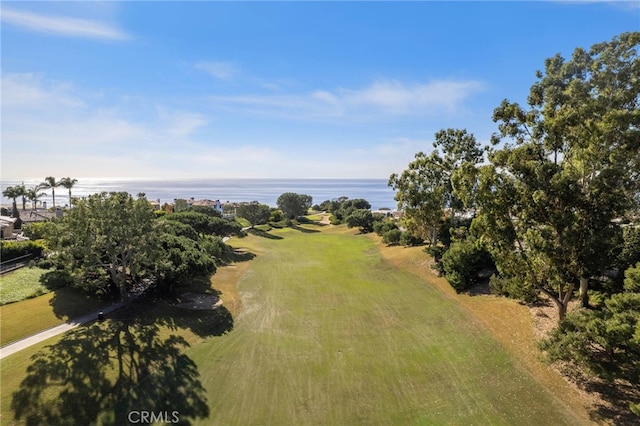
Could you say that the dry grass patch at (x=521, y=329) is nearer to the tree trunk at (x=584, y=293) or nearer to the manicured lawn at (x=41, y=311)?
the tree trunk at (x=584, y=293)

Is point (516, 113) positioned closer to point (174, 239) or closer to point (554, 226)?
point (554, 226)

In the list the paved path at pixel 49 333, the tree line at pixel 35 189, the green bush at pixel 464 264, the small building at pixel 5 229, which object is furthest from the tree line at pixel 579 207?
the tree line at pixel 35 189

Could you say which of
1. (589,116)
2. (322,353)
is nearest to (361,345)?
(322,353)

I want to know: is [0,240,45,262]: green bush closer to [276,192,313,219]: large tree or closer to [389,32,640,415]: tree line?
[389,32,640,415]: tree line

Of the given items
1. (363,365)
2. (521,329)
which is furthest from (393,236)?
(363,365)

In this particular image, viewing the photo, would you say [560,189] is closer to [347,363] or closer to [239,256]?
[347,363]

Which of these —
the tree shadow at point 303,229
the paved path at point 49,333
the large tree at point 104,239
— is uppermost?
the large tree at point 104,239

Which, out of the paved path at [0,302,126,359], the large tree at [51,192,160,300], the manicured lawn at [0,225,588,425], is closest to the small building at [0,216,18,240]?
the large tree at [51,192,160,300]
